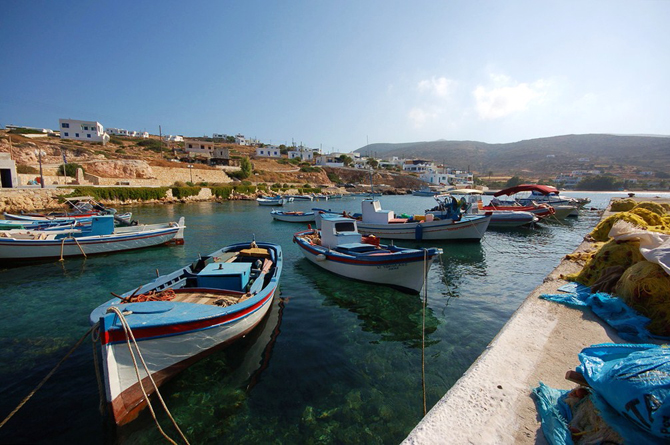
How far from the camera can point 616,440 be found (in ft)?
9.40

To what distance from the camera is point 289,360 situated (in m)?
7.20

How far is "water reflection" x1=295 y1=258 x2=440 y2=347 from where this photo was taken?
8.60 metres

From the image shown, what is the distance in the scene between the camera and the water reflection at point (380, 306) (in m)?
8.60

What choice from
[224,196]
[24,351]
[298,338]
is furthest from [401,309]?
[224,196]

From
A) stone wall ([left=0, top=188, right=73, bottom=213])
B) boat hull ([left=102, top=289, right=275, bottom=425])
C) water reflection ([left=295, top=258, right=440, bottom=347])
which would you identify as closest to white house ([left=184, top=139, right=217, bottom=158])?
stone wall ([left=0, top=188, right=73, bottom=213])

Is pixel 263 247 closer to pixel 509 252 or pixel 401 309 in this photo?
pixel 401 309

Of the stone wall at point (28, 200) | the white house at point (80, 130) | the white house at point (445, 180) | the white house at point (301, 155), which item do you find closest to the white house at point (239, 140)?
the white house at point (301, 155)

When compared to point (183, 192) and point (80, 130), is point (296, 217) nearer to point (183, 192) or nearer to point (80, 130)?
point (183, 192)

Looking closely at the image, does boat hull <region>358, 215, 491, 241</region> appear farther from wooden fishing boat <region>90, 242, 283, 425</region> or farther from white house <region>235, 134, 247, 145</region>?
white house <region>235, 134, 247, 145</region>

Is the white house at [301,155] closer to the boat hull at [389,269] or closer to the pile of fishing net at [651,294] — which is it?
the boat hull at [389,269]

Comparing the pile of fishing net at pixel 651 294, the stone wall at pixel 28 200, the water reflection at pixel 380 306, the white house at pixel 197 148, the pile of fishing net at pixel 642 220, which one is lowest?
the water reflection at pixel 380 306

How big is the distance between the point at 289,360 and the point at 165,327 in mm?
3078

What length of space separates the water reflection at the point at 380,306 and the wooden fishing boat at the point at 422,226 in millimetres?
9733

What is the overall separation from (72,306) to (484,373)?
41.4 ft
